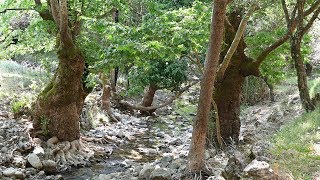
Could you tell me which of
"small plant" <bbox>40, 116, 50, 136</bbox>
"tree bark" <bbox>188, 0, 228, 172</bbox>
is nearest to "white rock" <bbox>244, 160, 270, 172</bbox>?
"tree bark" <bbox>188, 0, 228, 172</bbox>

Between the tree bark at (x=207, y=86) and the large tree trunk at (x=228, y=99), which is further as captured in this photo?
the large tree trunk at (x=228, y=99)

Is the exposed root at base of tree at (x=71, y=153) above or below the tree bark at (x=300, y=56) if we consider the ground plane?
below

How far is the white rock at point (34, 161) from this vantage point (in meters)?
8.43

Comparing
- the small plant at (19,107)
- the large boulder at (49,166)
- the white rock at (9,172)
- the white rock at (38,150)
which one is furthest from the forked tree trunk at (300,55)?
the small plant at (19,107)

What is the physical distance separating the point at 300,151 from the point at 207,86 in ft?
5.94

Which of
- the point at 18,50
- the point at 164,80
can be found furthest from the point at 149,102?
the point at 18,50

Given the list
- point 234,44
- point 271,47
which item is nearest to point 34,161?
point 234,44

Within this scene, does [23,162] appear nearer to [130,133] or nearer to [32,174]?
[32,174]

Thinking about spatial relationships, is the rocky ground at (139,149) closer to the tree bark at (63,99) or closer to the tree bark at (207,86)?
the tree bark at (207,86)

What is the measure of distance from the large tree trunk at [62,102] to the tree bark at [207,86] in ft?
14.6

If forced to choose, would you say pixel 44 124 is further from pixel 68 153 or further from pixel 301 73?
pixel 301 73

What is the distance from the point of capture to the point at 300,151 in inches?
234

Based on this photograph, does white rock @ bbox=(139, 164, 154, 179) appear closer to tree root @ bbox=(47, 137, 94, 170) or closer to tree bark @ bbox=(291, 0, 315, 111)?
tree root @ bbox=(47, 137, 94, 170)

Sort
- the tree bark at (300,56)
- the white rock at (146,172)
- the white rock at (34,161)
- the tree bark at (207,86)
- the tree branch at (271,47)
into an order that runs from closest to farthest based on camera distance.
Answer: the tree bark at (207,86)
the white rock at (146,172)
the white rock at (34,161)
the tree branch at (271,47)
the tree bark at (300,56)
